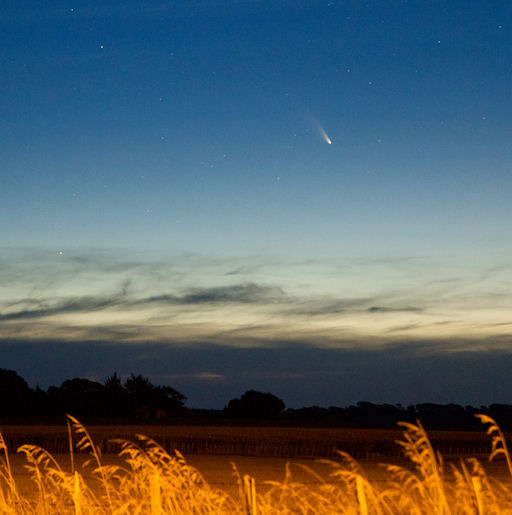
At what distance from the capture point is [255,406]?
83.9m

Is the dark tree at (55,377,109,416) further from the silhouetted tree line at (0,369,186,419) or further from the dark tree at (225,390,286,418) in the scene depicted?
the dark tree at (225,390,286,418)

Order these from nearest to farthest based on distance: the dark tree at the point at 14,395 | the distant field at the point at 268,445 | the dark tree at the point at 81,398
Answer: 1. the distant field at the point at 268,445
2. the dark tree at the point at 14,395
3. the dark tree at the point at 81,398

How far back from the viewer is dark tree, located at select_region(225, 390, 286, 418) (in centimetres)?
8300

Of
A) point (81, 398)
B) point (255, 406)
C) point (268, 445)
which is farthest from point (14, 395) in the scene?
point (268, 445)

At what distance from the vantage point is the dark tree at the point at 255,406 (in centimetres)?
8300

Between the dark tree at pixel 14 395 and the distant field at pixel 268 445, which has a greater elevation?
the dark tree at pixel 14 395

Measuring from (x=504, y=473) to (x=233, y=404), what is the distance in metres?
59.4

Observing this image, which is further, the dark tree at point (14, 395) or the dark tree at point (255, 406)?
the dark tree at point (255, 406)

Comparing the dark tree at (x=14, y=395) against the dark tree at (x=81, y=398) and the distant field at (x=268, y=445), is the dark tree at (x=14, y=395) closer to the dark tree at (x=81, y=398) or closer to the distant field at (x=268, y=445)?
the dark tree at (x=81, y=398)

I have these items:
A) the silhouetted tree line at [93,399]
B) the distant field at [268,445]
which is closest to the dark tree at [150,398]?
the silhouetted tree line at [93,399]

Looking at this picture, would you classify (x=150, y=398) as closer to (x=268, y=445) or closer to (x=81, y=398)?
(x=81, y=398)

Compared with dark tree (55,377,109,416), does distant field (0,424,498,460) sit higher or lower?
lower

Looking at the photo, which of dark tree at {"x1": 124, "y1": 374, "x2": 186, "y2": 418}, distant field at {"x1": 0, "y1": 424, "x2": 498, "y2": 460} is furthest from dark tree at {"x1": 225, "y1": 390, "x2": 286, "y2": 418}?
distant field at {"x1": 0, "y1": 424, "x2": 498, "y2": 460}

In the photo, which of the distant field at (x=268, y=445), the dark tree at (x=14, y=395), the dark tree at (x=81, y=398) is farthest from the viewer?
the dark tree at (x=81, y=398)
